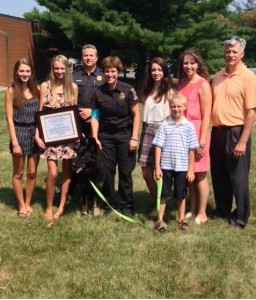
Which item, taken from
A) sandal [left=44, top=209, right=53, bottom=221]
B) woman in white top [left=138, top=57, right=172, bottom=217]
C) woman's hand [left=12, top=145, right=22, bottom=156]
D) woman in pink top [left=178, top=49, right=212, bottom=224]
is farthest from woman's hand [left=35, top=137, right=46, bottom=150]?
woman in pink top [left=178, top=49, right=212, bottom=224]

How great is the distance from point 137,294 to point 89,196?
7.17ft

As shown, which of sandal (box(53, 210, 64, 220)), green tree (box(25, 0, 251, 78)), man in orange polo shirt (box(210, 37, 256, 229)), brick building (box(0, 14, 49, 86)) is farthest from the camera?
brick building (box(0, 14, 49, 86))

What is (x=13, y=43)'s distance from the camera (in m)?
26.6

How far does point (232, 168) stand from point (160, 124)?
0.92m

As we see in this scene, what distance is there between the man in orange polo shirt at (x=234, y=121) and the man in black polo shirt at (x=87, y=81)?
138cm

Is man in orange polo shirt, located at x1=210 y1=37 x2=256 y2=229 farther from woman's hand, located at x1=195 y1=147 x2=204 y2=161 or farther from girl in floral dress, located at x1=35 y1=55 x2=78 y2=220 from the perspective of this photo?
girl in floral dress, located at x1=35 y1=55 x2=78 y2=220

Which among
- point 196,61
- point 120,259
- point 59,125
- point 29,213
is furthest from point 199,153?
point 29,213

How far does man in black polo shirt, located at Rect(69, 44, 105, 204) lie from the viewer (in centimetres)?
515

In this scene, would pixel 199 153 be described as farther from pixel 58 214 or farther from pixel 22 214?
pixel 22 214

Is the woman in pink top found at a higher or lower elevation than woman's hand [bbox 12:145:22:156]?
higher

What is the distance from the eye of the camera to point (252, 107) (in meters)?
4.58

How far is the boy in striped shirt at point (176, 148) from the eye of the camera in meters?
4.73

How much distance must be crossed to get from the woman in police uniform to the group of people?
1 centimetres

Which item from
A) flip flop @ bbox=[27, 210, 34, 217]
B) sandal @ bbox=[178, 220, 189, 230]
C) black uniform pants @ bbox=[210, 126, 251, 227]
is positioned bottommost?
flip flop @ bbox=[27, 210, 34, 217]
